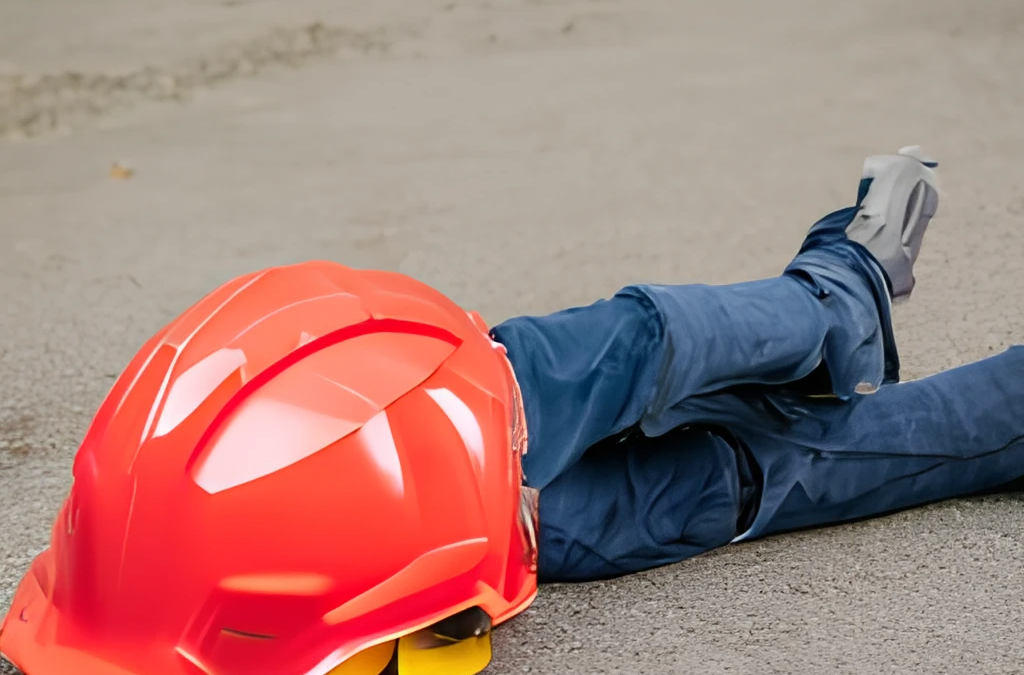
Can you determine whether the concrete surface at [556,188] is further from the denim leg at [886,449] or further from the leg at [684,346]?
the leg at [684,346]

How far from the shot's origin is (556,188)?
1.53m

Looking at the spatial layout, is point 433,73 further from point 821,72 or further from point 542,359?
point 542,359

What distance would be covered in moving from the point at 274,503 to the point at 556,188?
101 centimetres

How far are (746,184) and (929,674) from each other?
0.93 metres

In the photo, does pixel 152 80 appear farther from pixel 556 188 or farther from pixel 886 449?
pixel 886 449

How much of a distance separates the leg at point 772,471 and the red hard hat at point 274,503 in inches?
6.5

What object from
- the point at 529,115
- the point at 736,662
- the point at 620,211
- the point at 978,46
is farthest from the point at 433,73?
the point at 736,662

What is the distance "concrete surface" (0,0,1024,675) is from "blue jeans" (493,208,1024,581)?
1.1 inches

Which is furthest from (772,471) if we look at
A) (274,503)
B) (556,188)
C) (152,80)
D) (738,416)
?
(152,80)

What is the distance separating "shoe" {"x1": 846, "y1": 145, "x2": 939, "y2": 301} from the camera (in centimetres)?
87

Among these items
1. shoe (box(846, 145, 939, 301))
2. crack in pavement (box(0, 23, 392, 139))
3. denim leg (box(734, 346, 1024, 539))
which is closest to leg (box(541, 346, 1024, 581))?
denim leg (box(734, 346, 1024, 539))

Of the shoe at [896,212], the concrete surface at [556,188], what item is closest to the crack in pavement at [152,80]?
the concrete surface at [556,188]

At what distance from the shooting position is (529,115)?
5.63 feet

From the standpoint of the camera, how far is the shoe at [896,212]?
0.87m
